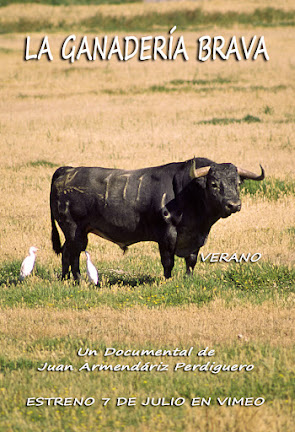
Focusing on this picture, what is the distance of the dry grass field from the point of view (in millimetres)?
7137

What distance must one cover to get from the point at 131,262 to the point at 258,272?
2.53 metres

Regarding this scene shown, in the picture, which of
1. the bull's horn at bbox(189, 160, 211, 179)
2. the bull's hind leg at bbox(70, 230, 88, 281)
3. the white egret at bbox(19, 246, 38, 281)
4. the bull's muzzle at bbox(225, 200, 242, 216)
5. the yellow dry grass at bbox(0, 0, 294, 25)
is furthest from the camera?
the yellow dry grass at bbox(0, 0, 294, 25)

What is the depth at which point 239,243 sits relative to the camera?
45.6 ft

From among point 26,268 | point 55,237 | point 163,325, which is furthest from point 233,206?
point 26,268

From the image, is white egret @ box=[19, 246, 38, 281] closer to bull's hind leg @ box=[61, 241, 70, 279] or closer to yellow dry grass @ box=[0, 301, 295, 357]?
bull's hind leg @ box=[61, 241, 70, 279]

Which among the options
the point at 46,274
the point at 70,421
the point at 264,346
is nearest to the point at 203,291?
the point at 264,346

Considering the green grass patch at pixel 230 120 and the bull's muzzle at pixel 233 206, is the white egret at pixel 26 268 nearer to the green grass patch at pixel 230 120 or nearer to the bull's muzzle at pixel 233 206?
the bull's muzzle at pixel 233 206

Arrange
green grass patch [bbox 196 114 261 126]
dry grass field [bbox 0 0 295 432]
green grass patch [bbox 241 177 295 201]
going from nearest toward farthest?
dry grass field [bbox 0 0 295 432] < green grass patch [bbox 241 177 295 201] < green grass patch [bbox 196 114 261 126]

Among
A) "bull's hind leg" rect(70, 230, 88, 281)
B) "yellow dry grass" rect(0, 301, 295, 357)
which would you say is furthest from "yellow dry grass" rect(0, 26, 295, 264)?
"yellow dry grass" rect(0, 301, 295, 357)

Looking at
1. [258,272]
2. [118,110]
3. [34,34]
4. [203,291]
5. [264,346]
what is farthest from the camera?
[34,34]

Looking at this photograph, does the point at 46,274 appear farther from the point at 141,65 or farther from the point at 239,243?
the point at 141,65

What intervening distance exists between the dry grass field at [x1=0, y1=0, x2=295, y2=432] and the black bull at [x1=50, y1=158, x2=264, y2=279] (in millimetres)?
612

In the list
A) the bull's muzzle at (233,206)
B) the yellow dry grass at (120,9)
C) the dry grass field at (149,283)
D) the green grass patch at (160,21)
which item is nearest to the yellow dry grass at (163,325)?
the dry grass field at (149,283)

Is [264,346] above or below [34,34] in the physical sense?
below
